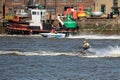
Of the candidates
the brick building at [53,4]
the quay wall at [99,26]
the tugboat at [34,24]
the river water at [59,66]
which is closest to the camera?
the river water at [59,66]

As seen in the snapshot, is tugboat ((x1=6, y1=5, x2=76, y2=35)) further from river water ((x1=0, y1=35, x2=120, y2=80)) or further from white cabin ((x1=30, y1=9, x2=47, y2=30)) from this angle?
river water ((x1=0, y1=35, x2=120, y2=80))

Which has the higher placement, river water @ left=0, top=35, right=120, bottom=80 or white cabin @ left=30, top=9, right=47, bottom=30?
river water @ left=0, top=35, right=120, bottom=80

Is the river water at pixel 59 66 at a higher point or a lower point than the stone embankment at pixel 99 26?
higher

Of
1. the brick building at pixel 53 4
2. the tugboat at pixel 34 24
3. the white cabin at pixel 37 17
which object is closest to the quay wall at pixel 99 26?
the tugboat at pixel 34 24

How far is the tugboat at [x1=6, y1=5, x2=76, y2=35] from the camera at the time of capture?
10256 centimetres

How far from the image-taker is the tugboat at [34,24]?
103 m

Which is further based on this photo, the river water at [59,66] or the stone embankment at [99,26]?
the stone embankment at [99,26]

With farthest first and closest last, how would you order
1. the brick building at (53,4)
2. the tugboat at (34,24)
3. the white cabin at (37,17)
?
the brick building at (53,4), the white cabin at (37,17), the tugboat at (34,24)

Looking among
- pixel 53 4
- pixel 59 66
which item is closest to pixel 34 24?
pixel 53 4

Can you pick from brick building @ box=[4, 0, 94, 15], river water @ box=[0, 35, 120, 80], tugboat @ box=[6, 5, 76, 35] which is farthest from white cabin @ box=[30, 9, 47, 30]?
river water @ box=[0, 35, 120, 80]

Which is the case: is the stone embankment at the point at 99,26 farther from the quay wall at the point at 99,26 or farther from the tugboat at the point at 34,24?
the tugboat at the point at 34,24

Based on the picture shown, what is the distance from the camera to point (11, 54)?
6056 cm

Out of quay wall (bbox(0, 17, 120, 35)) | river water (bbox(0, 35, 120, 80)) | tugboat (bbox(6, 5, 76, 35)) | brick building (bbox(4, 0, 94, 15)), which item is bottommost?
quay wall (bbox(0, 17, 120, 35))

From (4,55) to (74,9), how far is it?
60902 mm
